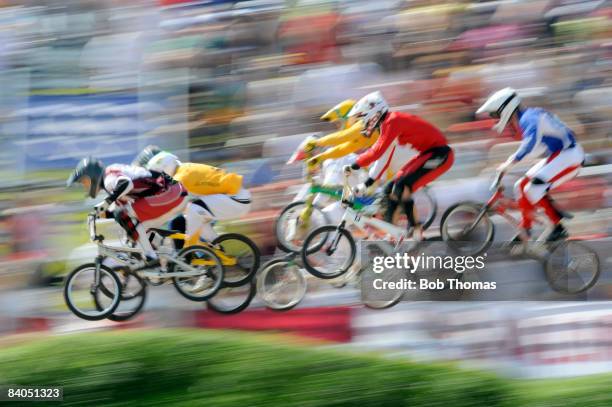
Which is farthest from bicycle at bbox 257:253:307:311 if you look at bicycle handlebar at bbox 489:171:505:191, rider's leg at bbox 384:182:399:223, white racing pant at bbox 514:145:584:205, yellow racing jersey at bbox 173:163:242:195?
white racing pant at bbox 514:145:584:205

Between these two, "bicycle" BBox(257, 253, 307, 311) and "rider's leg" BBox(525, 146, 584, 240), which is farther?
"bicycle" BBox(257, 253, 307, 311)

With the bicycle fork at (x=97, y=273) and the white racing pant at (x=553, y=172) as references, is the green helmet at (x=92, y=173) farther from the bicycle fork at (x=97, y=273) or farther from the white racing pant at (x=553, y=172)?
the white racing pant at (x=553, y=172)

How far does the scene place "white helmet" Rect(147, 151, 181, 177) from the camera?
312 inches

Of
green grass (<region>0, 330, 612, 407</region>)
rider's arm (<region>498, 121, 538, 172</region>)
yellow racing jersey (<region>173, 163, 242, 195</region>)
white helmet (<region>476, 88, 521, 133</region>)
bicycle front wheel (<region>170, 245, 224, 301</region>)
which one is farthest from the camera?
yellow racing jersey (<region>173, 163, 242, 195</region>)

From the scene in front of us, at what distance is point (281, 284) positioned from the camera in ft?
25.8

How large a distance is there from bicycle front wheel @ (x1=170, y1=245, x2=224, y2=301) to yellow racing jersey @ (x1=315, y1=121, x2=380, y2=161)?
4.21 feet

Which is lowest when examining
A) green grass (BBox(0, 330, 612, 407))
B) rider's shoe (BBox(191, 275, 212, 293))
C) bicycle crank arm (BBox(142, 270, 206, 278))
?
green grass (BBox(0, 330, 612, 407))

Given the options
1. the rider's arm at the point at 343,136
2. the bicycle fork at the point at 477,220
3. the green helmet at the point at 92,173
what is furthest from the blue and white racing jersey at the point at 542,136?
the green helmet at the point at 92,173

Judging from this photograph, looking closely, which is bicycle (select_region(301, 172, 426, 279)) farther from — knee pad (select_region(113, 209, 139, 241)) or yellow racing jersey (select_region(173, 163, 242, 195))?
knee pad (select_region(113, 209, 139, 241))

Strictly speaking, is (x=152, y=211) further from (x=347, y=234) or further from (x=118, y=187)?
(x=347, y=234)

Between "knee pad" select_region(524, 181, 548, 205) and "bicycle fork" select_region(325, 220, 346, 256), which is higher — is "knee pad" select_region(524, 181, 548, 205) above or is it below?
above

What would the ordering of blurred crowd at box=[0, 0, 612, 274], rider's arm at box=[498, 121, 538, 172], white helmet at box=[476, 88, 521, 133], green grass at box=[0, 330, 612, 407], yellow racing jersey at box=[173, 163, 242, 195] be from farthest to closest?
blurred crowd at box=[0, 0, 612, 274] → yellow racing jersey at box=[173, 163, 242, 195] → white helmet at box=[476, 88, 521, 133] → rider's arm at box=[498, 121, 538, 172] → green grass at box=[0, 330, 612, 407]

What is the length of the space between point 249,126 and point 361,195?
52.4 inches

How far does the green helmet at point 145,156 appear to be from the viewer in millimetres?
7996
